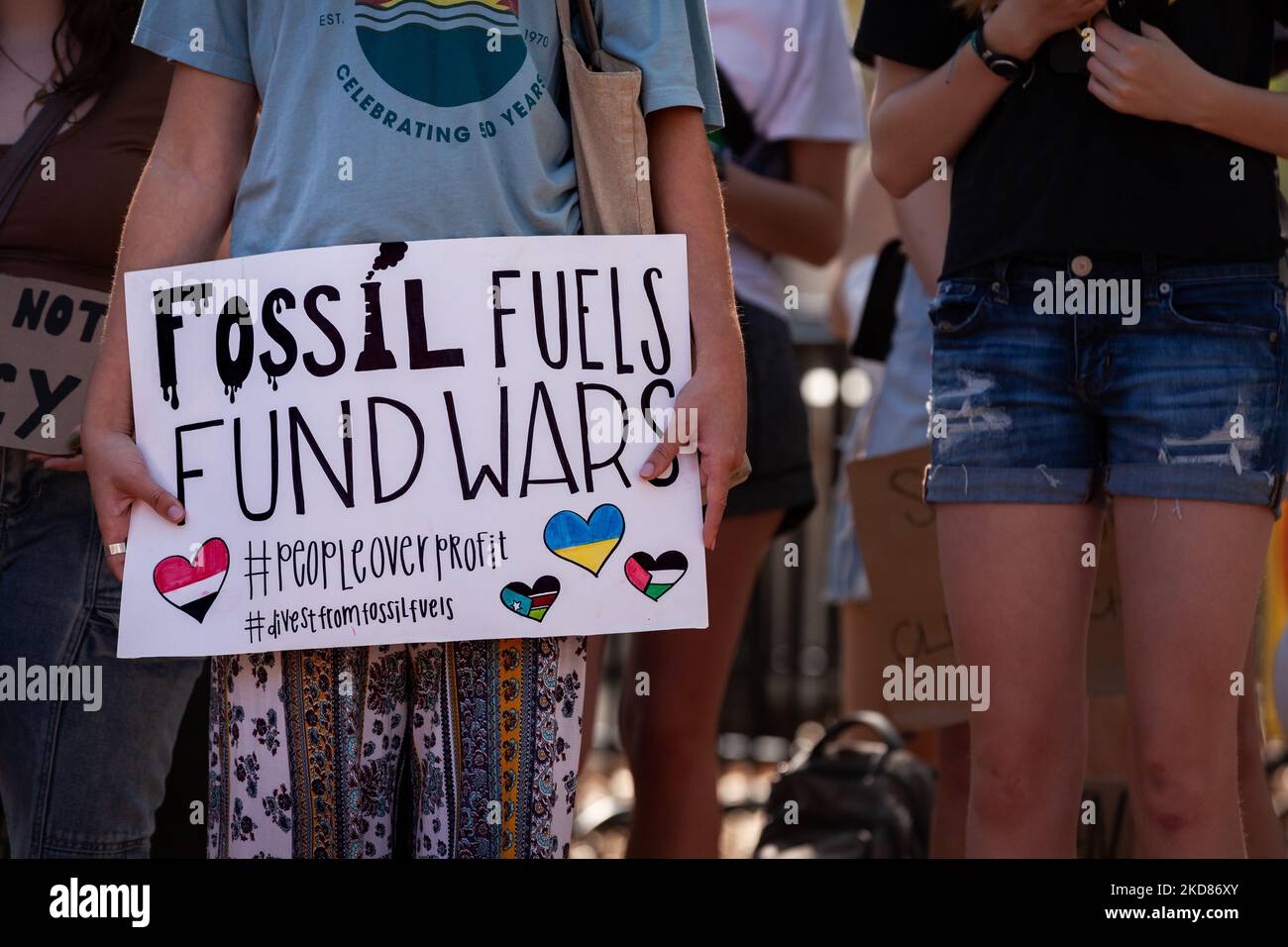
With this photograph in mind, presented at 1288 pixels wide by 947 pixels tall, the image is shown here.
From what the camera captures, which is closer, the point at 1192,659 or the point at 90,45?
the point at 1192,659

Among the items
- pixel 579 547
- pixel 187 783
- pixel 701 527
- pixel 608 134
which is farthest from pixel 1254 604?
pixel 187 783

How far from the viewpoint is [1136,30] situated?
2.51m

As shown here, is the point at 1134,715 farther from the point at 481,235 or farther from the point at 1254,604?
the point at 481,235

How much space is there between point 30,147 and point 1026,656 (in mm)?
1892

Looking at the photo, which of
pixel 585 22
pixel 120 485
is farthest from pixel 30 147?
pixel 585 22

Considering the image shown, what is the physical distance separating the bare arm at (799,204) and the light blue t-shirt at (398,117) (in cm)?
120

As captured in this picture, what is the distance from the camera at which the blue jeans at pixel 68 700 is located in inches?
104

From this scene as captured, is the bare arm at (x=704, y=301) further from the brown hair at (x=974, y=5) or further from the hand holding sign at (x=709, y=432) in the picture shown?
the brown hair at (x=974, y=5)

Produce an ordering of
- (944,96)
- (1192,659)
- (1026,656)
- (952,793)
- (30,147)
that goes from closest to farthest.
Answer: (1192,659) < (1026,656) < (944,96) < (30,147) < (952,793)

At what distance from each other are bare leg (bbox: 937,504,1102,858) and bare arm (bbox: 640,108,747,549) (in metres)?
0.49

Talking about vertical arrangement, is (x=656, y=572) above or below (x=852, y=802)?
above

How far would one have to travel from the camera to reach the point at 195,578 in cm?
222
